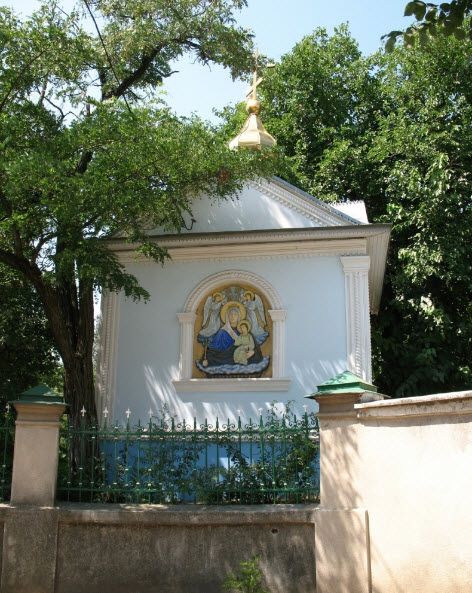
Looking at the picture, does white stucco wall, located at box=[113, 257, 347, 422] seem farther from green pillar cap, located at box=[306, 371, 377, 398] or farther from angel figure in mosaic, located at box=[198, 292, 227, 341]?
Answer: green pillar cap, located at box=[306, 371, 377, 398]

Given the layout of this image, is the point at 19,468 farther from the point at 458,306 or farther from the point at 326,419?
the point at 458,306

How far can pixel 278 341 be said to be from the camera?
1109 centimetres

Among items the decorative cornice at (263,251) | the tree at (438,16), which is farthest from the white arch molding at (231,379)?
the tree at (438,16)

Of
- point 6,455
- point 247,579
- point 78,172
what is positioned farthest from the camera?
point 78,172

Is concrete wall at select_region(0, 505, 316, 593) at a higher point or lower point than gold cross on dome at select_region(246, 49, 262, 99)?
lower

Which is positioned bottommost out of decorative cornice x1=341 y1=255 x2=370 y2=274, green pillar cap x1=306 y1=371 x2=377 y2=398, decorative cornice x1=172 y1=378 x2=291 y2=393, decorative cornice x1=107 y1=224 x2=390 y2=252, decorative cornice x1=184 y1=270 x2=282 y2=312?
green pillar cap x1=306 y1=371 x2=377 y2=398

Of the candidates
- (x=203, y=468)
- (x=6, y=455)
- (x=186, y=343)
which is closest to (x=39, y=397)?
(x=6, y=455)

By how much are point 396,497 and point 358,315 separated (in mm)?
5080

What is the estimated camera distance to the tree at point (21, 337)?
543 inches

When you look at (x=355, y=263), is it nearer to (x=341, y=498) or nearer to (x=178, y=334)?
(x=178, y=334)

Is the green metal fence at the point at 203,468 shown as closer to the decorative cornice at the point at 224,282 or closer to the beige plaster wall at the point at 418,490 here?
the beige plaster wall at the point at 418,490

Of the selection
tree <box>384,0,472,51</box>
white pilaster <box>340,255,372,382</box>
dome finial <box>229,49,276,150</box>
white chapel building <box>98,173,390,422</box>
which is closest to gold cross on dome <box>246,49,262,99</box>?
dome finial <box>229,49,276,150</box>

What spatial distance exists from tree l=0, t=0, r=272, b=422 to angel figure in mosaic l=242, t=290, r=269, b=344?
1.65 metres

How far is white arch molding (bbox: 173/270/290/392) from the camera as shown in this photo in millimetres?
10898
